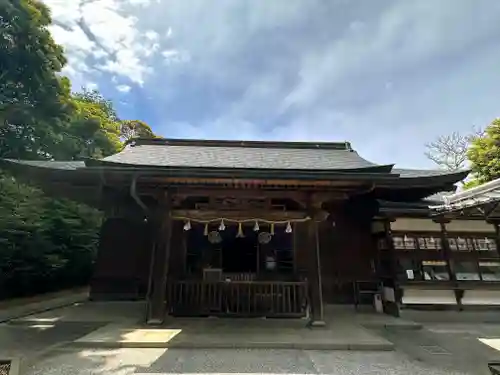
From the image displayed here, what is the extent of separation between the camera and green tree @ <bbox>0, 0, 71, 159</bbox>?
906 centimetres

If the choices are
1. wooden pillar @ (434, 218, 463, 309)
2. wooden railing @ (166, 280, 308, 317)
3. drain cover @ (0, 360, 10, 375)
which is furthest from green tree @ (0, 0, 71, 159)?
wooden pillar @ (434, 218, 463, 309)

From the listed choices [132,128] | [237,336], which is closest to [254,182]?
[237,336]

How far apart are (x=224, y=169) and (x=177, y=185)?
1.09 meters

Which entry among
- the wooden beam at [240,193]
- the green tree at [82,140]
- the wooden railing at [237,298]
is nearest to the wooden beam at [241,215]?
the wooden beam at [240,193]

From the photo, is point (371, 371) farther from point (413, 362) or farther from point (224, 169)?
point (224, 169)

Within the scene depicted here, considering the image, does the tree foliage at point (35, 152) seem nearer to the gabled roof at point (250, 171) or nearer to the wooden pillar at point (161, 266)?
the gabled roof at point (250, 171)

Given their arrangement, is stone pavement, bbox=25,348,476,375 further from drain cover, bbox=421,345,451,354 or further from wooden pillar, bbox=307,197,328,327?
wooden pillar, bbox=307,197,328,327

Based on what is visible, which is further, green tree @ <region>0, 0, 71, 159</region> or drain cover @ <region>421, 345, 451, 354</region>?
green tree @ <region>0, 0, 71, 159</region>

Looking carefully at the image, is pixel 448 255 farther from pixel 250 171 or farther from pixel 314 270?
pixel 250 171

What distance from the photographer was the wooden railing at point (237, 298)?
5.65 m

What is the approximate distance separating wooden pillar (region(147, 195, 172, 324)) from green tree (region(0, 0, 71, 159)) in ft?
22.7

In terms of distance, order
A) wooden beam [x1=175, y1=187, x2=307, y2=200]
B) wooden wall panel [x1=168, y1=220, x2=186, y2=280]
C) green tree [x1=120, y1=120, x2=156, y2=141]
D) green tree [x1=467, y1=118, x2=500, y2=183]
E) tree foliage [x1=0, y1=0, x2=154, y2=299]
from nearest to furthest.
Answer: wooden beam [x1=175, y1=187, x2=307, y2=200]
wooden wall panel [x1=168, y1=220, x2=186, y2=280]
tree foliage [x1=0, y1=0, x2=154, y2=299]
green tree [x1=467, y1=118, x2=500, y2=183]
green tree [x1=120, y1=120, x2=156, y2=141]

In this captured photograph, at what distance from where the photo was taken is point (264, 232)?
7.33 metres

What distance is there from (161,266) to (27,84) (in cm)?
868
